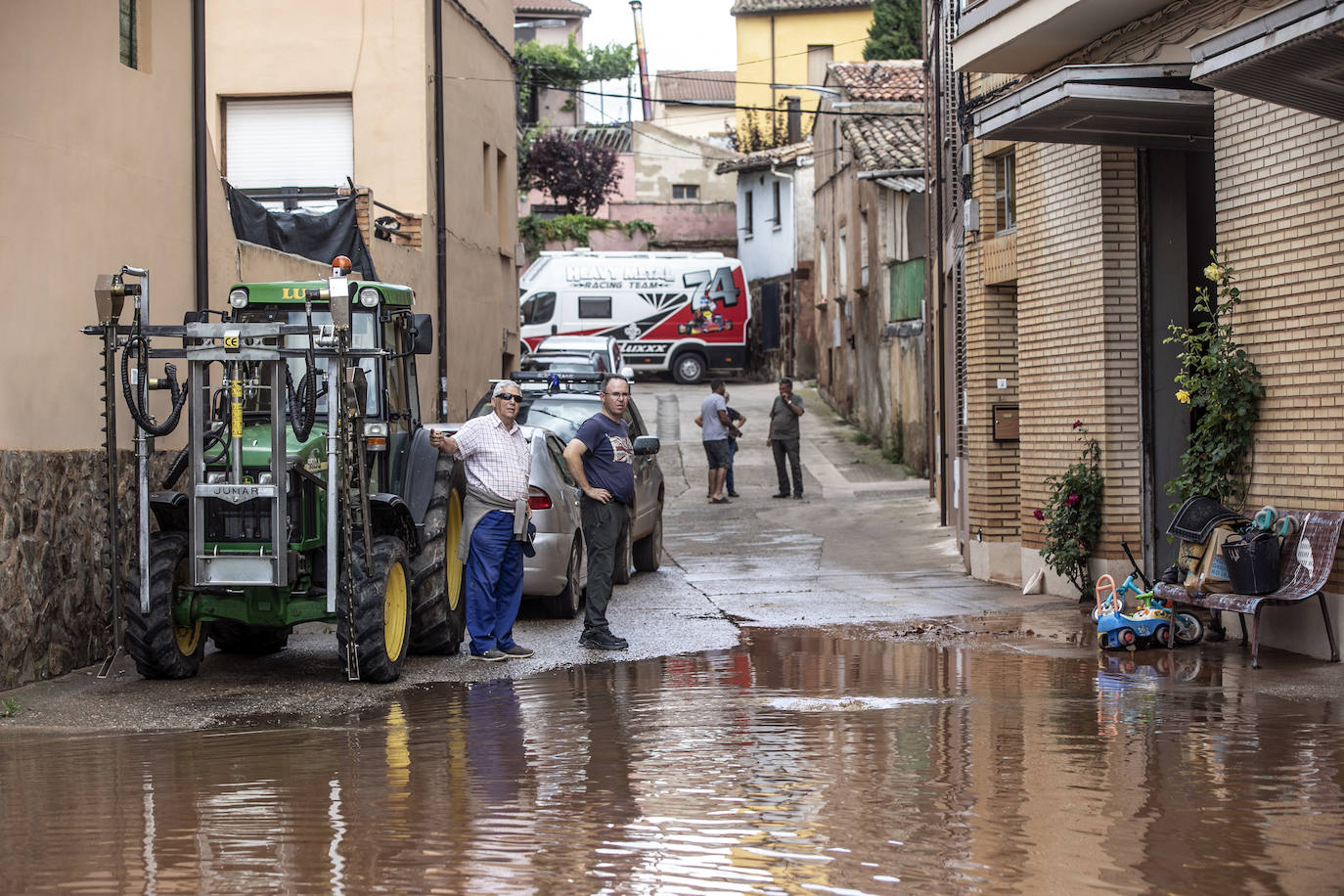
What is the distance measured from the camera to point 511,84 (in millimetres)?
26062

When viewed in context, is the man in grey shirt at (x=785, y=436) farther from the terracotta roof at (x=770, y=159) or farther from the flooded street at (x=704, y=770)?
the terracotta roof at (x=770, y=159)

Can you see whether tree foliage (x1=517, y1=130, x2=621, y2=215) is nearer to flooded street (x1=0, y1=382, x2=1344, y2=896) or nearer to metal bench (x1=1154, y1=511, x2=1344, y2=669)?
flooded street (x1=0, y1=382, x2=1344, y2=896)

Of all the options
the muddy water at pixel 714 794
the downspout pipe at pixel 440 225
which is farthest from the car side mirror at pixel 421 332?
the downspout pipe at pixel 440 225

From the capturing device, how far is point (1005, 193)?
14641 millimetres

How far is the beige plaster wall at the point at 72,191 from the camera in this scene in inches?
375

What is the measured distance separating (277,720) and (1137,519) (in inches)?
290

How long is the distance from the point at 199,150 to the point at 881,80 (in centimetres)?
2483

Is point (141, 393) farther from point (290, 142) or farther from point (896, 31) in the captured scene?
point (896, 31)

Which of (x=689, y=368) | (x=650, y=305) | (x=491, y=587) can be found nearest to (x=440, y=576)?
(x=491, y=587)

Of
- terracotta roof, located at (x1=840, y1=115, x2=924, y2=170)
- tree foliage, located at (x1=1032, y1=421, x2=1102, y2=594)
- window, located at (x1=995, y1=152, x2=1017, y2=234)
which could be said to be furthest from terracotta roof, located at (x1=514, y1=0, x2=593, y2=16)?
tree foliage, located at (x1=1032, y1=421, x2=1102, y2=594)

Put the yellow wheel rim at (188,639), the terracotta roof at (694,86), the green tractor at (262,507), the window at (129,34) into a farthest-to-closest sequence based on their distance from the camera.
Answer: the terracotta roof at (694,86)
the window at (129,34)
the yellow wheel rim at (188,639)
the green tractor at (262,507)

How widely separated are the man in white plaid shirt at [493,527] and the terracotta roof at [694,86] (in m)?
59.5

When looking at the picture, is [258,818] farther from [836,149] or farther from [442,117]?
[836,149]

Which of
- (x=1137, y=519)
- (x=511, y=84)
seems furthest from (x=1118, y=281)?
(x=511, y=84)
